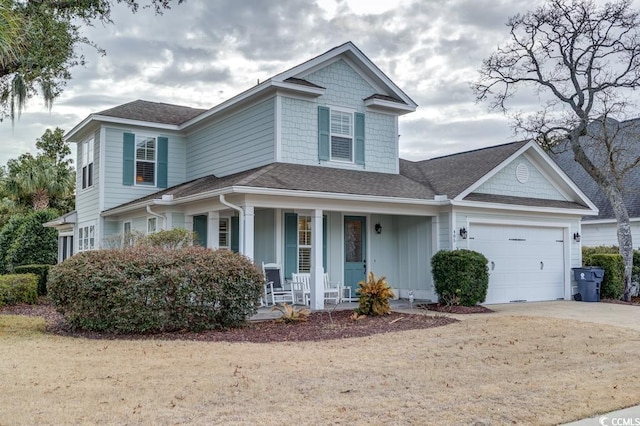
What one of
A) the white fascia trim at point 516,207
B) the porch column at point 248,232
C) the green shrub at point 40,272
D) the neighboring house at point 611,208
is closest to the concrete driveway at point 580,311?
the white fascia trim at point 516,207

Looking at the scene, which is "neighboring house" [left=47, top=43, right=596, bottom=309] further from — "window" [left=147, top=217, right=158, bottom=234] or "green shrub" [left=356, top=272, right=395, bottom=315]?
"green shrub" [left=356, top=272, right=395, bottom=315]

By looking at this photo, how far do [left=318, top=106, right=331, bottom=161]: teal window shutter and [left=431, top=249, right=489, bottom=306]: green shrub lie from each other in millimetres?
3842

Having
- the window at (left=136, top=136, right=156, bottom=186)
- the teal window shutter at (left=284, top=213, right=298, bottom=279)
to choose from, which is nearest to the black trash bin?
the teal window shutter at (left=284, top=213, right=298, bottom=279)

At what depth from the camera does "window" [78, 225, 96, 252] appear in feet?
58.1

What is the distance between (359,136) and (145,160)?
6.66 metres

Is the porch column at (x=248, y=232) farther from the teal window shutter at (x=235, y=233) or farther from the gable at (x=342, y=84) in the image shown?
the gable at (x=342, y=84)

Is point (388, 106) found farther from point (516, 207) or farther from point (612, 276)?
point (612, 276)

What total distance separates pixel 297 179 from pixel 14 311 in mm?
7126

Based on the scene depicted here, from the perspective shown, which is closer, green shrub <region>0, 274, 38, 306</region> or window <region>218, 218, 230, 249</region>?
green shrub <region>0, 274, 38, 306</region>

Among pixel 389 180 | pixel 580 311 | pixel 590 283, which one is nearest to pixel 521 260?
pixel 590 283

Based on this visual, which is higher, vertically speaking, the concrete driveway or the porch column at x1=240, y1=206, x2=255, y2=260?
the porch column at x1=240, y1=206, x2=255, y2=260

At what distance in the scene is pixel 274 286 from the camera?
13.2 metres

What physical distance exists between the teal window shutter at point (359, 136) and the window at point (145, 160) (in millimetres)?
6422

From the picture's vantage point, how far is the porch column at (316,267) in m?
12.5
